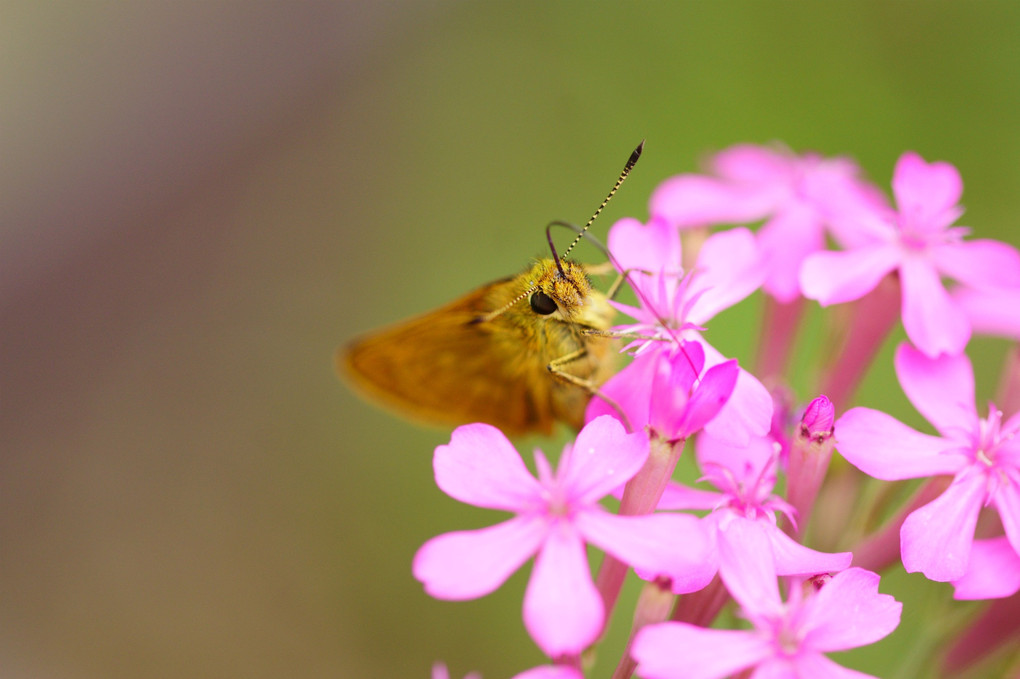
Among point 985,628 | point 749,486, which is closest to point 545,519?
point 749,486

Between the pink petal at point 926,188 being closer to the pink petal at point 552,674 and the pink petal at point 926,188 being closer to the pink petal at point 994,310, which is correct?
the pink petal at point 994,310

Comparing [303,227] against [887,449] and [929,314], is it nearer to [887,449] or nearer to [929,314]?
[929,314]

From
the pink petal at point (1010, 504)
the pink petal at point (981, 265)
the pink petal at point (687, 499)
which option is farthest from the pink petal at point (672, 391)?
the pink petal at point (981, 265)

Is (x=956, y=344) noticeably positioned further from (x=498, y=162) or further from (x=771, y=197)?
(x=498, y=162)

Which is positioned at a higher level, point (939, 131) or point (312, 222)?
point (939, 131)

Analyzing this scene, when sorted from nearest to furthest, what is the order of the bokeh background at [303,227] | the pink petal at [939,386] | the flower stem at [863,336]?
1. the pink petal at [939,386]
2. the flower stem at [863,336]
3. the bokeh background at [303,227]

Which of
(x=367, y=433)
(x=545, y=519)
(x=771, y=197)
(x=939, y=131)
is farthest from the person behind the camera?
(x=367, y=433)

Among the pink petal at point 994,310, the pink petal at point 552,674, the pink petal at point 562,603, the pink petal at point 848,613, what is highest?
the pink petal at point 994,310

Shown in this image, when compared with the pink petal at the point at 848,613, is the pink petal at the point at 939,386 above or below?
above

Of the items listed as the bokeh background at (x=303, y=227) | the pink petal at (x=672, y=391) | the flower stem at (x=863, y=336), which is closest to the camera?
the pink petal at (x=672, y=391)
